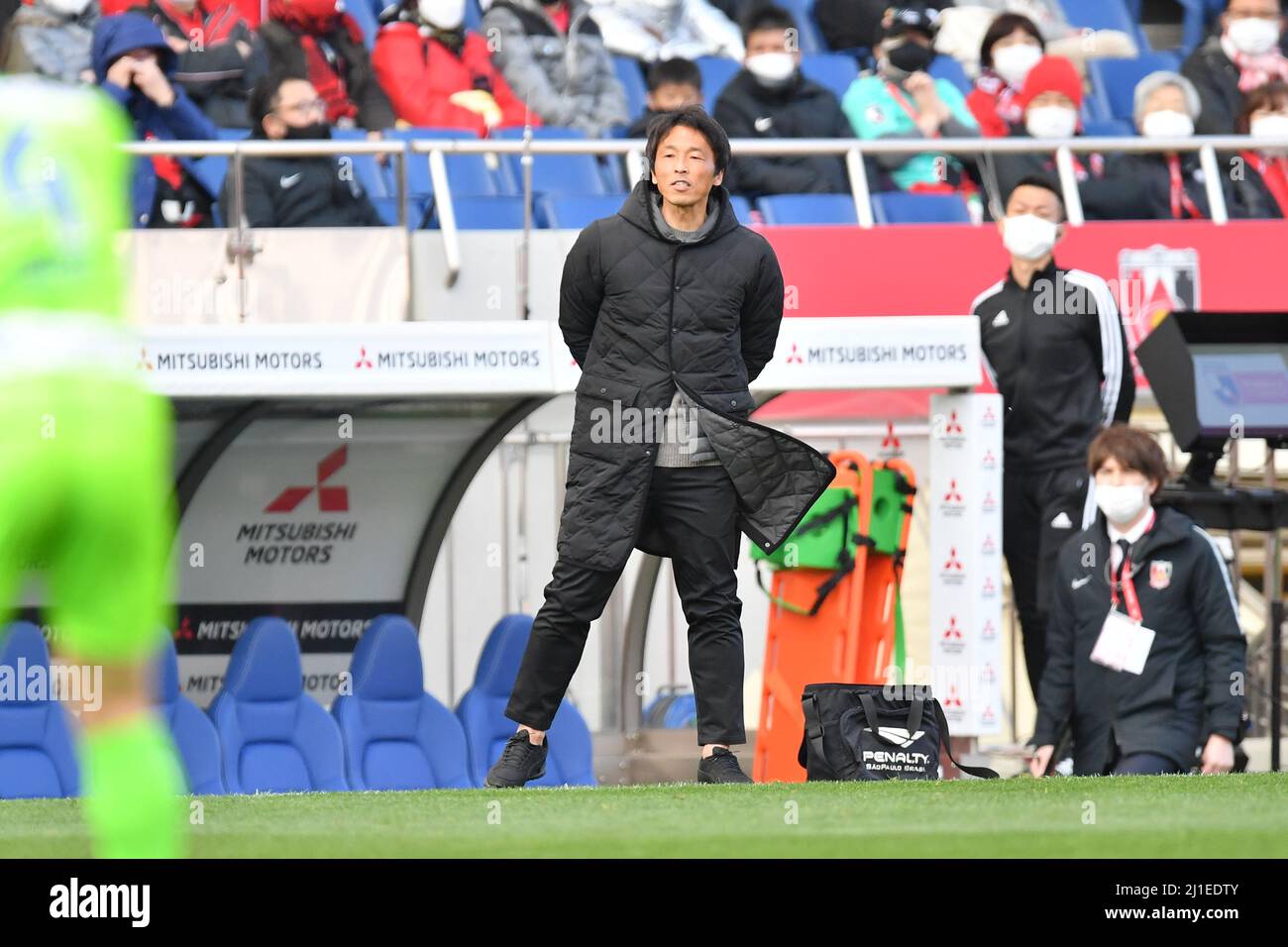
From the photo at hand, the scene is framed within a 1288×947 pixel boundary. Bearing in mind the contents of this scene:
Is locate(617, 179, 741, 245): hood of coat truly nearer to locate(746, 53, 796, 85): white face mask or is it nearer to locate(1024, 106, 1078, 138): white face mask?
locate(746, 53, 796, 85): white face mask

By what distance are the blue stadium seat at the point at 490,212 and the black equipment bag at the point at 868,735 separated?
4828 mm

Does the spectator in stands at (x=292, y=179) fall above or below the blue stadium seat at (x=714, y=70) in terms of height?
below

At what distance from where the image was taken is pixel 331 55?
14391 mm

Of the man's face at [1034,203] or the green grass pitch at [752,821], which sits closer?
the green grass pitch at [752,821]

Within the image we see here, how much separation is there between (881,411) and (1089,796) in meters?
5.80

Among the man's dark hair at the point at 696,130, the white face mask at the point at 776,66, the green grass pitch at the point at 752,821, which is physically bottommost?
the green grass pitch at the point at 752,821

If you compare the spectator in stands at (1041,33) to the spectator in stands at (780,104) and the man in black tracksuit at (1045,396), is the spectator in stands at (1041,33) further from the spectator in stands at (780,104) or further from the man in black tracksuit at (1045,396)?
the man in black tracksuit at (1045,396)

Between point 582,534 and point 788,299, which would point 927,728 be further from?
point 788,299

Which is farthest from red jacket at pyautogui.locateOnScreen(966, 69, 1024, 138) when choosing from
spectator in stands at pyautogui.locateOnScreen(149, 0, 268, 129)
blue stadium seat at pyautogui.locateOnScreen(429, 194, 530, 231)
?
spectator in stands at pyautogui.locateOnScreen(149, 0, 268, 129)

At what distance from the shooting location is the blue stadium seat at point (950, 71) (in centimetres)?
1612

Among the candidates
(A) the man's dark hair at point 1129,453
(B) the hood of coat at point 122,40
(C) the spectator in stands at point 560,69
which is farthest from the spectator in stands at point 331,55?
(A) the man's dark hair at point 1129,453

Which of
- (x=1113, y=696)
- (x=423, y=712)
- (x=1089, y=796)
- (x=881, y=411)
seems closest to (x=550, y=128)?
(x=881, y=411)

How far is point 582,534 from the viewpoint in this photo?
7.82 metres
